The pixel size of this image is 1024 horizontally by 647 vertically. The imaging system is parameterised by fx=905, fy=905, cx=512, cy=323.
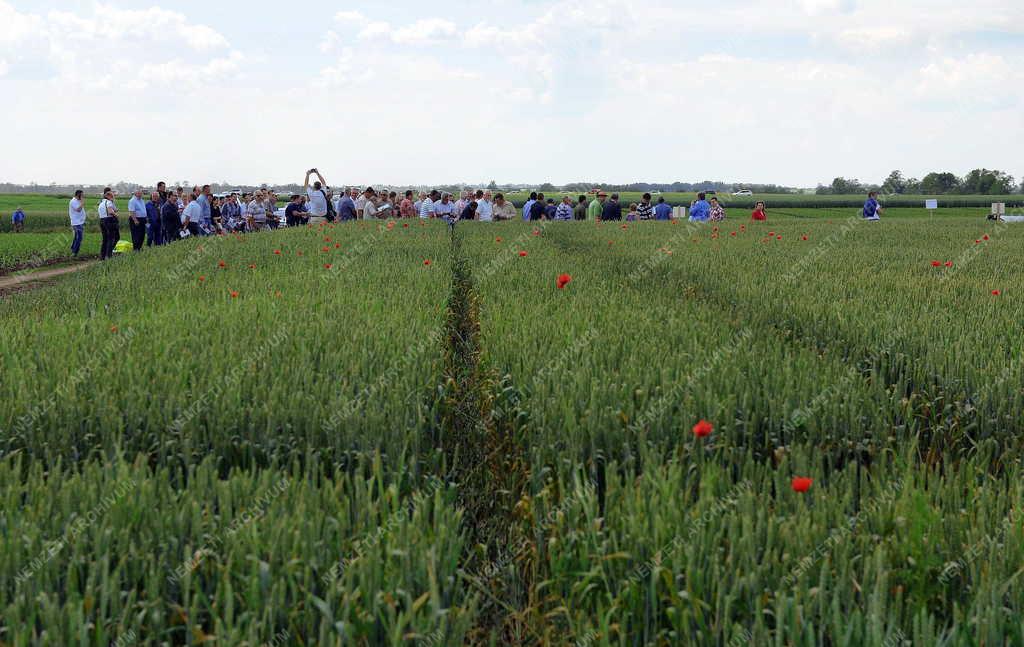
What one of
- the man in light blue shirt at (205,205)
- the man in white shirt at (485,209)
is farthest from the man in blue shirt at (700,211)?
the man in light blue shirt at (205,205)

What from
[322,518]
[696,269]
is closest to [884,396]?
[322,518]

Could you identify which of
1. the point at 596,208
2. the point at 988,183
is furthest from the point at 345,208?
the point at 988,183

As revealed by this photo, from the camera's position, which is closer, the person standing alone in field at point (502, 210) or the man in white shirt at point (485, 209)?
the man in white shirt at point (485, 209)

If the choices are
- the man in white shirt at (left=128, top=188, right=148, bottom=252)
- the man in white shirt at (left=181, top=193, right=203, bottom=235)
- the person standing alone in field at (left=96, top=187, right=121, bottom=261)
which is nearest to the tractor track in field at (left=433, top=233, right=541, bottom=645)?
the person standing alone in field at (left=96, top=187, right=121, bottom=261)

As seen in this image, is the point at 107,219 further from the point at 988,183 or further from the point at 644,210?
the point at 988,183

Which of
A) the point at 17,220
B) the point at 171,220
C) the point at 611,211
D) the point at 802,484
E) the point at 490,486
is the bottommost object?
the point at 490,486

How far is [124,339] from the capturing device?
5.73 m

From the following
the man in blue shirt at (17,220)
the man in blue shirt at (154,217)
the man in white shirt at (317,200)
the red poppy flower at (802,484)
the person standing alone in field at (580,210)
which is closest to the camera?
the red poppy flower at (802,484)

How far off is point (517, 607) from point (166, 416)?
6.67 ft

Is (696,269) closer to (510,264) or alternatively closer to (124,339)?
(510,264)

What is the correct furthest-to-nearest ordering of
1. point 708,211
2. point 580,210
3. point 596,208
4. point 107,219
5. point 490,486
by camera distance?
point 580,210 < point 596,208 < point 708,211 < point 107,219 < point 490,486

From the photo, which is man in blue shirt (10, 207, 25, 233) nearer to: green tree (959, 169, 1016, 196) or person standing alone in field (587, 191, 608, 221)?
person standing alone in field (587, 191, 608, 221)

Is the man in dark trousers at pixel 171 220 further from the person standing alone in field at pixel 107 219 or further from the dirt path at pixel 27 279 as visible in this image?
the dirt path at pixel 27 279

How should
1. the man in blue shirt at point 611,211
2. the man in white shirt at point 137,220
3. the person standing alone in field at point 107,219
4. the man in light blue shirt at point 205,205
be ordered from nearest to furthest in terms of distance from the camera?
the person standing alone in field at point 107,219 → the man in white shirt at point 137,220 → the man in light blue shirt at point 205,205 → the man in blue shirt at point 611,211
